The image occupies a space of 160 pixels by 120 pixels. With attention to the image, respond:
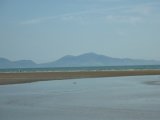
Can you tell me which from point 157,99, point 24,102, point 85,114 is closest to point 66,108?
point 85,114

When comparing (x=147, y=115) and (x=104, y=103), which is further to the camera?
(x=104, y=103)

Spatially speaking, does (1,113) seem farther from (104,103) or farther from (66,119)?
(104,103)

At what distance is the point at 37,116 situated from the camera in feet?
71.2

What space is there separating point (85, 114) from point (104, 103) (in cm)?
565

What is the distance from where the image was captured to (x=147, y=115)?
21.1 meters

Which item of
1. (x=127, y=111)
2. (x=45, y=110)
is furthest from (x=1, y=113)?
(x=127, y=111)

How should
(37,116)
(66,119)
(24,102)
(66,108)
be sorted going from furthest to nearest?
(24,102) < (66,108) < (37,116) < (66,119)

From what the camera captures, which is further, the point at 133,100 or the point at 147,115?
the point at 133,100

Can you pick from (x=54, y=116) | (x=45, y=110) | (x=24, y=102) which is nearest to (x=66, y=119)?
(x=54, y=116)

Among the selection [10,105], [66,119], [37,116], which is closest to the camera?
[66,119]

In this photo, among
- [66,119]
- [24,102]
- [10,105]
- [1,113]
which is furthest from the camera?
[24,102]

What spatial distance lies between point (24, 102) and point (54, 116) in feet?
25.9

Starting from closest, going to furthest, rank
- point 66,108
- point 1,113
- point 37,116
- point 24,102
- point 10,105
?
point 37,116
point 1,113
point 66,108
point 10,105
point 24,102

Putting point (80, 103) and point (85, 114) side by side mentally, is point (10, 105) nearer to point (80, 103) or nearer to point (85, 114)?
point (80, 103)
